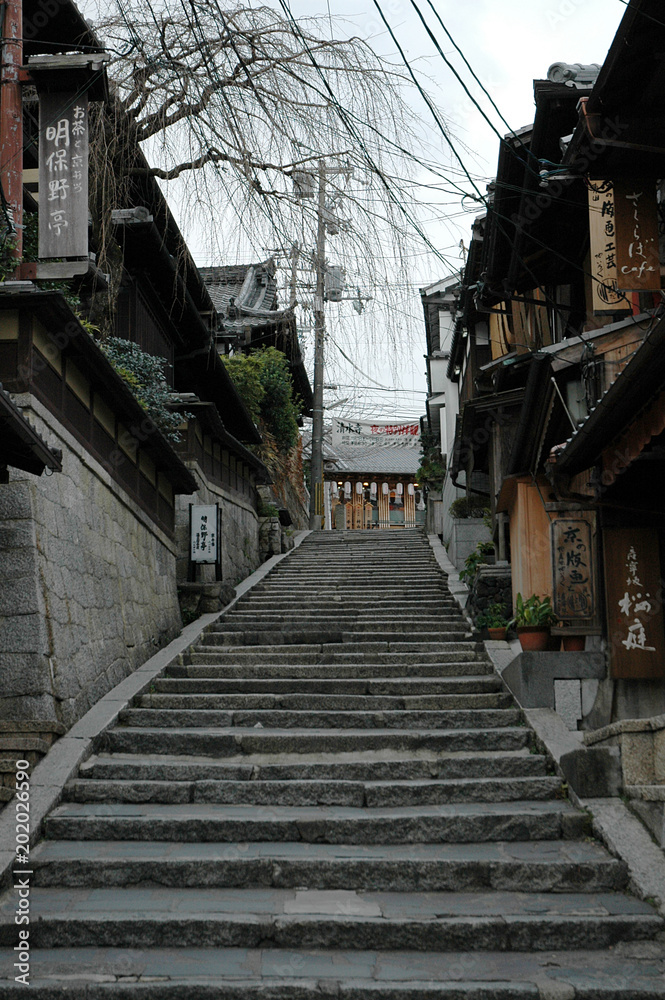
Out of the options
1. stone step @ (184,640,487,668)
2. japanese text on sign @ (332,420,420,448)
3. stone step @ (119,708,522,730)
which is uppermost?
japanese text on sign @ (332,420,420,448)

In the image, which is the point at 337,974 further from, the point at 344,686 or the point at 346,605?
the point at 346,605

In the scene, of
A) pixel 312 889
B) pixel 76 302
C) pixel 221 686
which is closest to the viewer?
pixel 312 889

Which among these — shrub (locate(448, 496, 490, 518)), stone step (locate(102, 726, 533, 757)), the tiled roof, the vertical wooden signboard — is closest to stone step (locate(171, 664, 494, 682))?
stone step (locate(102, 726, 533, 757))

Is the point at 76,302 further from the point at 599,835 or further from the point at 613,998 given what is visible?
the point at 613,998

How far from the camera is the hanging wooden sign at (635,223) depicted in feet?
26.8

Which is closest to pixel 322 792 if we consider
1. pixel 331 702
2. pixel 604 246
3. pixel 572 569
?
pixel 331 702

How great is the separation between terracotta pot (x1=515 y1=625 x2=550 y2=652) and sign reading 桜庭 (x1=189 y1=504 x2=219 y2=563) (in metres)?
6.59

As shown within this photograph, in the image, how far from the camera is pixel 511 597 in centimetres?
1333

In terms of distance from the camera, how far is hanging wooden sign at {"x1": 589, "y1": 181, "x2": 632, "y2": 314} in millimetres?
8352

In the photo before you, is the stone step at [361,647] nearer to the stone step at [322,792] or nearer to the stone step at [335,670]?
the stone step at [335,670]

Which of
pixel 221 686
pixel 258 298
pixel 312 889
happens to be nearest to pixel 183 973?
pixel 312 889

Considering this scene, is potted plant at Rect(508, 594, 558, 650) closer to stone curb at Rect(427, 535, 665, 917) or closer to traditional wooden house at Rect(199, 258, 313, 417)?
stone curb at Rect(427, 535, 665, 917)

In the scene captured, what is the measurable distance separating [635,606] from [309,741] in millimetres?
3753

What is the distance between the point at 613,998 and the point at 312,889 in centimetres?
236
